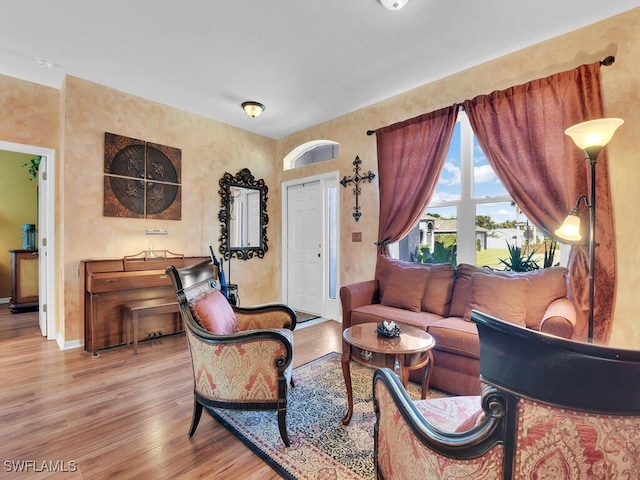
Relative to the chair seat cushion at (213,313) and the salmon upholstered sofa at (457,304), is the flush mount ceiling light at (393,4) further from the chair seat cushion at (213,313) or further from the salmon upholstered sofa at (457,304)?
the chair seat cushion at (213,313)

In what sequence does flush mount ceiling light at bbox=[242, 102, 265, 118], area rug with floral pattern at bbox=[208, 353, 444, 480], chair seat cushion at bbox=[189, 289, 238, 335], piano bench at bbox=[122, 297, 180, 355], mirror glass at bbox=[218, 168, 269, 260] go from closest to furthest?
area rug with floral pattern at bbox=[208, 353, 444, 480] → chair seat cushion at bbox=[189, 289, 238, 335] → piano bench at bbox=[122, 297, 180, 355] → flush mount ceiling light at bbox=[242, 102, 265, 118] → mirror glass at bbox=[218, 168, 269, 260]

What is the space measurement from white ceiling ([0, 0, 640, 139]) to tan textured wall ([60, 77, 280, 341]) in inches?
10.7

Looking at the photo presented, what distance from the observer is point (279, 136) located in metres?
5.04

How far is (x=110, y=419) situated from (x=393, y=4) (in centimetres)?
343

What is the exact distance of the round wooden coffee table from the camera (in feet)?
5.59

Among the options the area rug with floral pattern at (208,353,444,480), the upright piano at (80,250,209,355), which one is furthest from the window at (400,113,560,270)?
the upright piano at (80,250,209,355)

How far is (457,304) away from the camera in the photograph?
2.73 meters

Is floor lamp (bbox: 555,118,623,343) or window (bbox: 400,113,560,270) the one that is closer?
floor lamp (bbox: 555,118,623,343)

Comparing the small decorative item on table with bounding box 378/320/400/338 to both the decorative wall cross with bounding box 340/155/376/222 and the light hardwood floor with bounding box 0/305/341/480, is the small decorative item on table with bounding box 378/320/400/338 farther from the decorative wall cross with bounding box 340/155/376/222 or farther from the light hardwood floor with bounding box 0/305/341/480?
the decorative wall cross with bounding box 340/155/376/222

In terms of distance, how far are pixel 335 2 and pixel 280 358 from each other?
2.46 meters

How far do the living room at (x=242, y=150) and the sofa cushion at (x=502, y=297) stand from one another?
2.32 feet

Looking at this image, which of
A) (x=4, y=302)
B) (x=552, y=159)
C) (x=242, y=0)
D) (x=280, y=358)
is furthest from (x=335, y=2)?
(x=4, y=302)

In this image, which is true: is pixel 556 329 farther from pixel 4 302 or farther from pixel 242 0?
pixel 4 302

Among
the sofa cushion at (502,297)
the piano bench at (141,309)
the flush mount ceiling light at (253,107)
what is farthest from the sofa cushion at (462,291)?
the flush mount ceiling light at (253,107)
